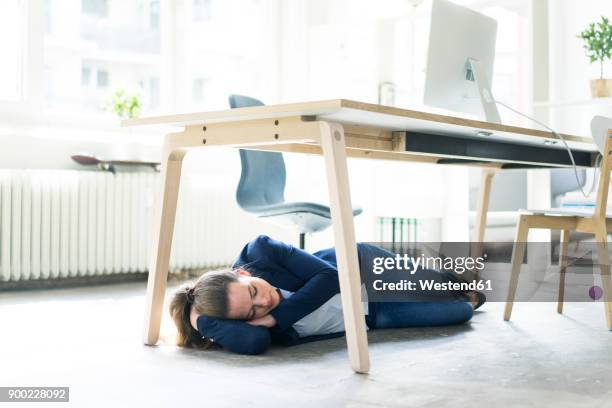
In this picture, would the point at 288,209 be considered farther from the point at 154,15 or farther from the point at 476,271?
the point at 154,15

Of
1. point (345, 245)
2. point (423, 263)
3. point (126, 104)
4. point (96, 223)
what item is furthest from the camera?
point (126, 104)

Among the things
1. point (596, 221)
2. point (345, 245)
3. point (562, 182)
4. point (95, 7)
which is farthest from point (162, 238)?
point (562, 182)

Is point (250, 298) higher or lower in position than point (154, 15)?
lower

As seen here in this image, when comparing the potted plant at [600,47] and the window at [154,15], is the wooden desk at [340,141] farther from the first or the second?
the window at [154,15]

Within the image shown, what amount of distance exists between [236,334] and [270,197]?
1.41 m

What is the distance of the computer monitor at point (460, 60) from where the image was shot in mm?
2527

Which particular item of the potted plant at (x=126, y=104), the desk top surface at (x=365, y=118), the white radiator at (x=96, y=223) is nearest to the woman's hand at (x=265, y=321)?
the desk top surface at (x=365, y=118)

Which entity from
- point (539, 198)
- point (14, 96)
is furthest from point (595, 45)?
point (14, 96)

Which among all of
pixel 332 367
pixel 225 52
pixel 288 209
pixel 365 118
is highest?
pixel 225 52

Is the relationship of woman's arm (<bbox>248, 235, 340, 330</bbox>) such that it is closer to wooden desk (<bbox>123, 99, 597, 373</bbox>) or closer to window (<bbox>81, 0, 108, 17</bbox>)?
wooden desk (<bbox>123, 99, 597, 373</bbox>)

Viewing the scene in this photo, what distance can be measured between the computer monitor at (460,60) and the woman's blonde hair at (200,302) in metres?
0.90

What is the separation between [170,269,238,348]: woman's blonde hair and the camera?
2146mm

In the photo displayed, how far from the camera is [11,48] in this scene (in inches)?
158

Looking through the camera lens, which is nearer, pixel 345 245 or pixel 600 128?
pixel 345 245
